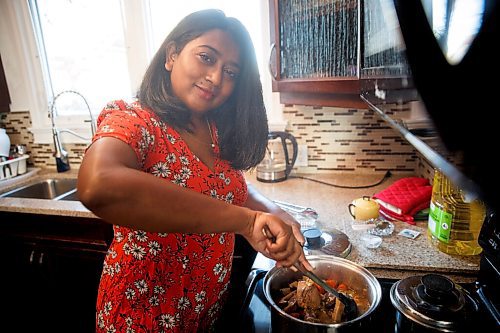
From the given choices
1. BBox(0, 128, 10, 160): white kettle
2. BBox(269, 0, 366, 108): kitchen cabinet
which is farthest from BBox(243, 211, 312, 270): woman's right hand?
BBox(0, 128, 10, 160): white kettle

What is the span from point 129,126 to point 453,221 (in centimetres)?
88

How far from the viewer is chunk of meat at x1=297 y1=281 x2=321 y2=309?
0.75 meters

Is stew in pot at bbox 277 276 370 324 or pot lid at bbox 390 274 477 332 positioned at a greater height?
pot lid at bbox 390 274 477 332

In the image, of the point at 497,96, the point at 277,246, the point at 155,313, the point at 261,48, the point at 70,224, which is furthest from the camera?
the point at 261,48

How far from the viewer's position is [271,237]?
600 millimetres

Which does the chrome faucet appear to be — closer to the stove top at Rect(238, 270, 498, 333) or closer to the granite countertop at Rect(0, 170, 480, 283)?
the granite countertop at Rect(0, 170, 480, 283)

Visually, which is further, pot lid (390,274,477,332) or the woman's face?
the woman's face

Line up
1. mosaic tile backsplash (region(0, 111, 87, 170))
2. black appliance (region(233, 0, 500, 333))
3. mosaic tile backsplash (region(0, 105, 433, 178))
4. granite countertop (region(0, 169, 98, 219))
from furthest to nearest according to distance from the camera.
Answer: mosaic tile backsplash (region(0, 111, 87, 170)) < mosaic tile backsplash (region(0, 105, 433, 178)) < granite countertop (region(0, 169, 98, 219)) < black appliance (region(233, 0, 500, 333))

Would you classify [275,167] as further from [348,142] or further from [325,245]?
[325,245]

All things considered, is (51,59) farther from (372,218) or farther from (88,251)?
(372,218)

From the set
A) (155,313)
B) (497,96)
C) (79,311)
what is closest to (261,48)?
(155,313)

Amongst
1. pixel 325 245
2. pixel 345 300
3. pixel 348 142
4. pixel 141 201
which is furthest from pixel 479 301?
pixel 348 142

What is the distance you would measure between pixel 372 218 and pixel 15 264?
1.79m

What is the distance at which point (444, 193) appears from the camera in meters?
0.92
